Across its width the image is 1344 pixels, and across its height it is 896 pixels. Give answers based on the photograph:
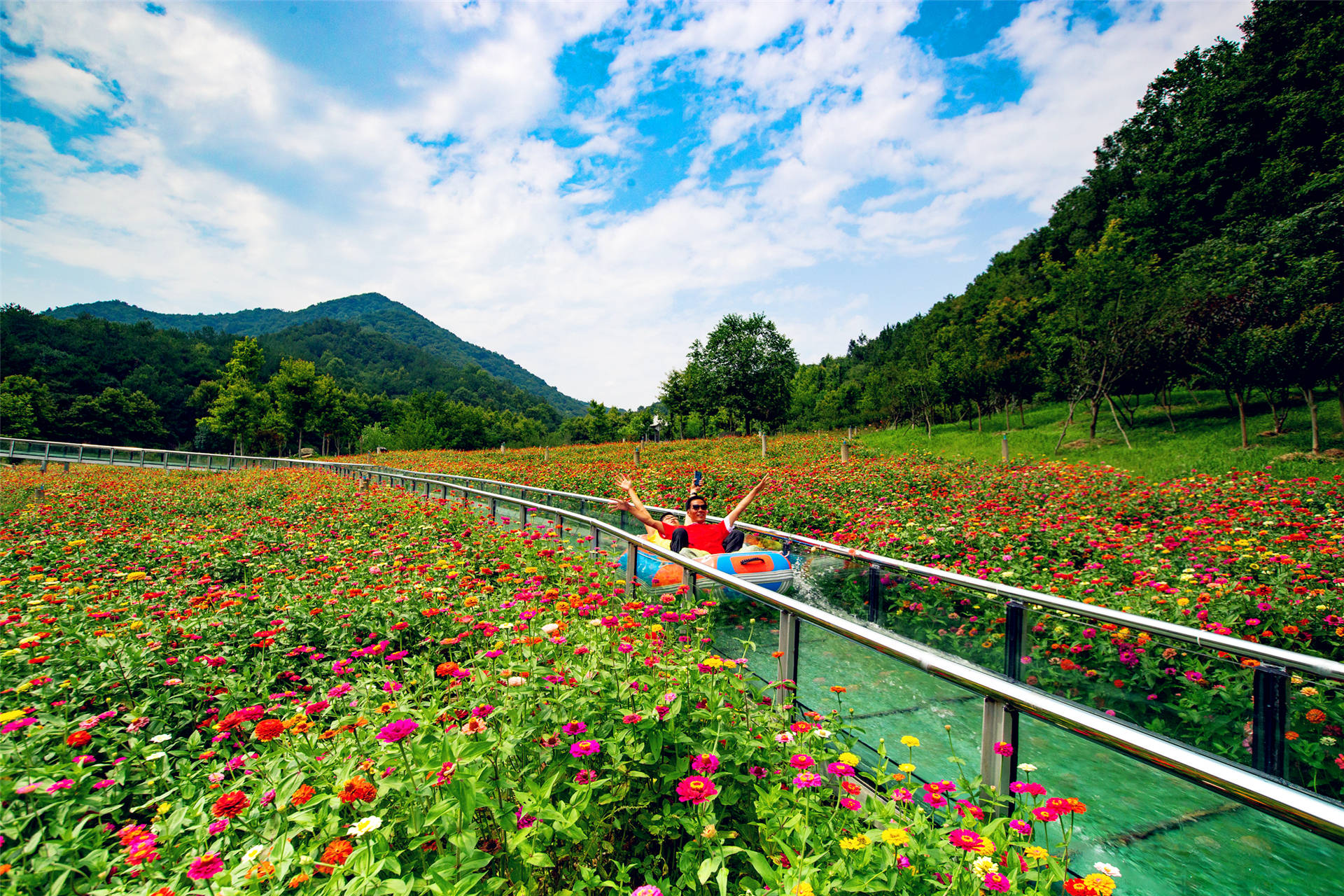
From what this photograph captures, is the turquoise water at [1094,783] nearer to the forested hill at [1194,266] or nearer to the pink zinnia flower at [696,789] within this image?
the pink zinnia flower at [696,789]

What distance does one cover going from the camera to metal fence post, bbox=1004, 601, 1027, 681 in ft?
11.7

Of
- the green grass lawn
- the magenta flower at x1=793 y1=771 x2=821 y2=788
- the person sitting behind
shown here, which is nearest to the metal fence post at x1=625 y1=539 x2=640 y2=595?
the person sitting behind

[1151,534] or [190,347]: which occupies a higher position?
[190,347]

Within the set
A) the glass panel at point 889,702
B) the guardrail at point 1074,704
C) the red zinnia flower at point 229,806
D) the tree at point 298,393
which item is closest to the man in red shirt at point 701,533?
the guardrail at point 1074,704

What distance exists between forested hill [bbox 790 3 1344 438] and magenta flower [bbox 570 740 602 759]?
1939 cm

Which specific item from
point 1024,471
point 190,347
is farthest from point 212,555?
point 190,347

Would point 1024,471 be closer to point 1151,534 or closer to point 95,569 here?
point 1151,534

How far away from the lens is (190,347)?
84188 millimetres

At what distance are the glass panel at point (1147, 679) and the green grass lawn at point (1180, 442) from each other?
12525mm

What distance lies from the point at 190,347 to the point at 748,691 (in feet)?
362

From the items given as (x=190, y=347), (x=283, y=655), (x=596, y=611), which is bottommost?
(x=283, y=655)

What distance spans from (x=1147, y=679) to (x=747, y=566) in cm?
322

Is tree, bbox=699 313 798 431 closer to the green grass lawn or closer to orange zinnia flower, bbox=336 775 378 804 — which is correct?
the green grass lawn

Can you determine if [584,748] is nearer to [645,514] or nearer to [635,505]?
[635,505]
